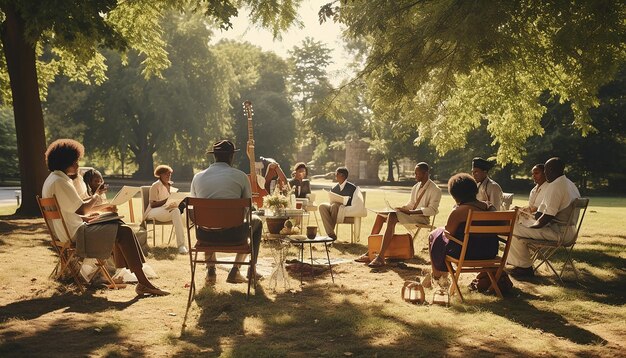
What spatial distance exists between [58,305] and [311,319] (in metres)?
2.83

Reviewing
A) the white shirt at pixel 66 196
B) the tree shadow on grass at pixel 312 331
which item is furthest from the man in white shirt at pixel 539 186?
the white shirt at pixel 66 196

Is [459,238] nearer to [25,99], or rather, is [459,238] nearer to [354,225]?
[354,225]

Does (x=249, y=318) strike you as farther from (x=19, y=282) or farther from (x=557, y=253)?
(x=557, y=253)

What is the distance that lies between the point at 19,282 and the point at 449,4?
7.10 m

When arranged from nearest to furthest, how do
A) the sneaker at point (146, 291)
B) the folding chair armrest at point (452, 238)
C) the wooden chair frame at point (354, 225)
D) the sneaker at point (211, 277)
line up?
the folding chair armrest at point (452, 238) < the sneaker at point (146, 291) < the sneaker at point (211, 277) < the wooden chair frame at point (354, 225)

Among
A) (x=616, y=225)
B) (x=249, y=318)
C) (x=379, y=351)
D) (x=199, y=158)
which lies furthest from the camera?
(x=199, y=158)

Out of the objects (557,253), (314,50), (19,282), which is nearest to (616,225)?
(557,253)

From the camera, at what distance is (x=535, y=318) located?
589cm

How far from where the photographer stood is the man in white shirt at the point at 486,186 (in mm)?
8992

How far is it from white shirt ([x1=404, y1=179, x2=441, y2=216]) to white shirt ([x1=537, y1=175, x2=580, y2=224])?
2.25m

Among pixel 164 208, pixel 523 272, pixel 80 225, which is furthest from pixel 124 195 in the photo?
pixel 523 272

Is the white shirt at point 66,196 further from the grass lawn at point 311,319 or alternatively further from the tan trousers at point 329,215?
the tan trousers at point 329,215

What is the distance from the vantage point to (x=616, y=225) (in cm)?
1524

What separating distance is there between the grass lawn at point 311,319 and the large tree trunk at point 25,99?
609cm
